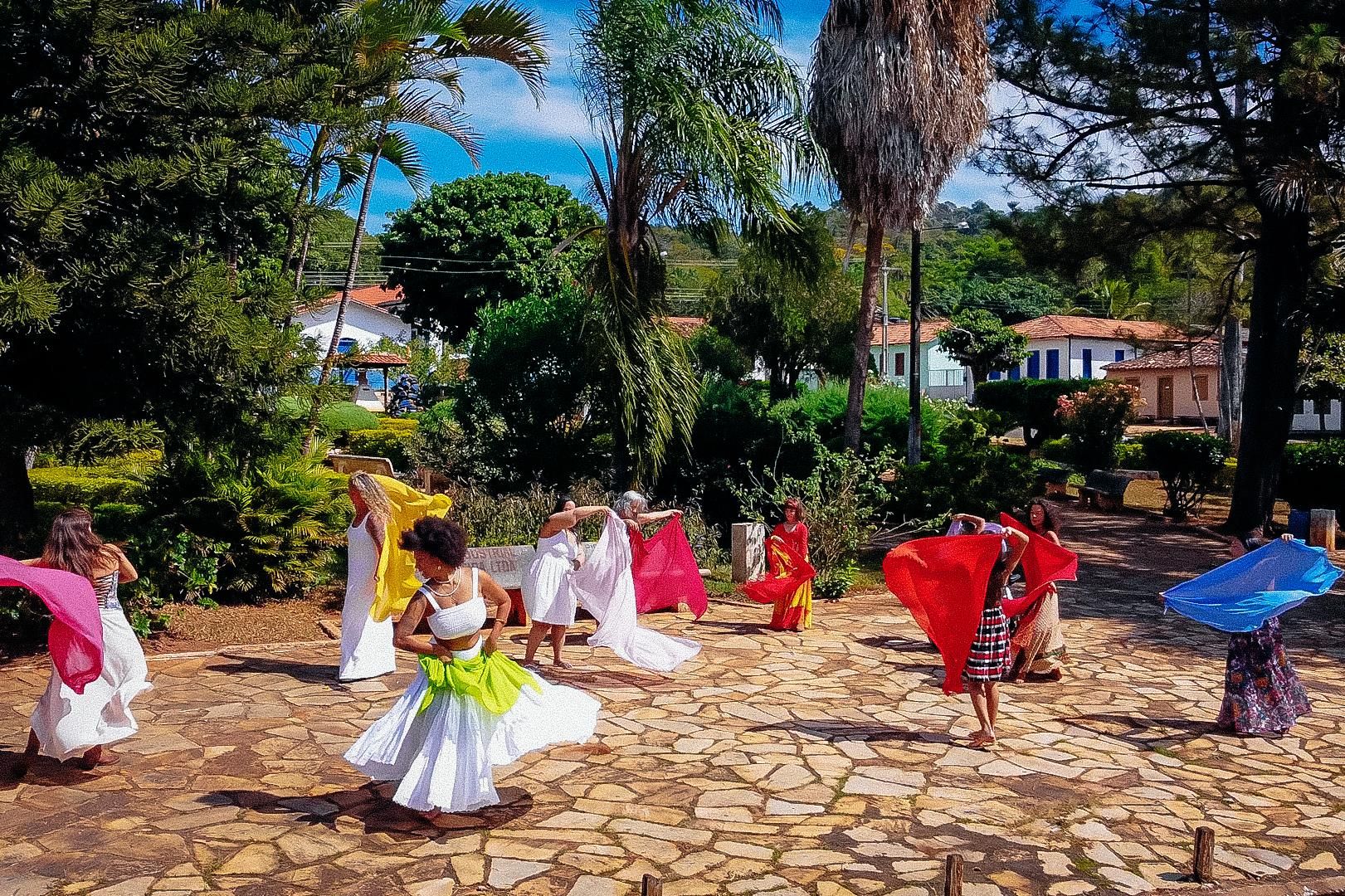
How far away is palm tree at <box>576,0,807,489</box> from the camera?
44.2ft

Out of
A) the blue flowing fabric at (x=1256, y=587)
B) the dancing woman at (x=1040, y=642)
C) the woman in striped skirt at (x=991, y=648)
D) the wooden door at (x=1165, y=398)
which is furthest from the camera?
the wooden door at (x=1165, y=398)

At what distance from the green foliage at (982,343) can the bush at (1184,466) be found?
25654mm

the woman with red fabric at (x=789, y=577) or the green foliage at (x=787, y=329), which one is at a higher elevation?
the green foliage at (x=787, y=329)

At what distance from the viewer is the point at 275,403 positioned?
10.2 meters

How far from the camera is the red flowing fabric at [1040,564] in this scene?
8.67m

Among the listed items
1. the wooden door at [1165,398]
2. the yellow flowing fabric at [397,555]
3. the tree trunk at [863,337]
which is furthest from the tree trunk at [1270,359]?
the wooden door at [1165,398]

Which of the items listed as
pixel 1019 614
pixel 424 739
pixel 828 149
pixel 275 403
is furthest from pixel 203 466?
pixel 828 149

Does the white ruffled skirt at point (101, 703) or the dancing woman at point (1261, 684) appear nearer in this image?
the white ruffled skirt at point (101, 703)

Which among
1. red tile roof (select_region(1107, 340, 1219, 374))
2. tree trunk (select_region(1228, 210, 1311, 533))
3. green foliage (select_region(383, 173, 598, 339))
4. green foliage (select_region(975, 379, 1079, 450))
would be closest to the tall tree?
tree trunk (select_region(1228, 210, 1311, 533))

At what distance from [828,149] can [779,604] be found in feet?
26.9

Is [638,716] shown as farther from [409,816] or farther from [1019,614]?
[1019,614]

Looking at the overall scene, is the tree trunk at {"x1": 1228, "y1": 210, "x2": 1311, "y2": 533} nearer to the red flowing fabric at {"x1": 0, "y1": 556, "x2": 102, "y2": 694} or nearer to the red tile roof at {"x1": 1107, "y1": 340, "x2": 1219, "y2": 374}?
the red flowing fabric at {"x1": 0, "y1": 556, "x2": 102, "y2": 694}

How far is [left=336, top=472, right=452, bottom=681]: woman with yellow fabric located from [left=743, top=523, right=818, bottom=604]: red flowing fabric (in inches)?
140

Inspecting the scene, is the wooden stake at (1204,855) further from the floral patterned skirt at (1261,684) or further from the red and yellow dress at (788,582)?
the red and yellow dress at (788,582)
